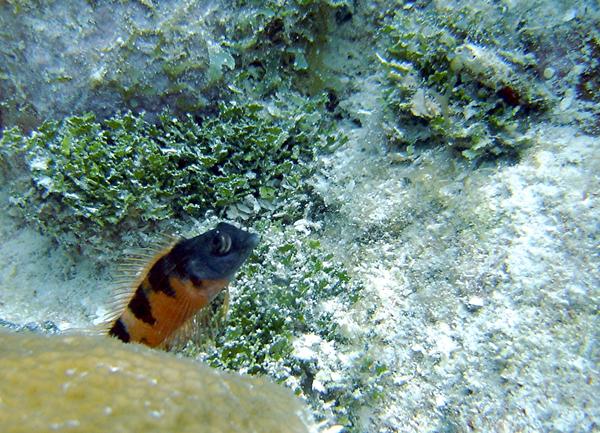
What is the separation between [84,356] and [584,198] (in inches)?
121

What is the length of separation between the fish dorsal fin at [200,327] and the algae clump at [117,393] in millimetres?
906

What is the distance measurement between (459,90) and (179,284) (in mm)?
2629

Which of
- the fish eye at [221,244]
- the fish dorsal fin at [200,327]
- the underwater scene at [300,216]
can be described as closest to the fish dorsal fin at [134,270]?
the underwater scene at [300,216]

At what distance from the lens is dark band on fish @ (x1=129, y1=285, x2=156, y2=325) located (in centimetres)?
262

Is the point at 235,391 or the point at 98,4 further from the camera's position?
the point at 98,4

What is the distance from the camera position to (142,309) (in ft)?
8.63

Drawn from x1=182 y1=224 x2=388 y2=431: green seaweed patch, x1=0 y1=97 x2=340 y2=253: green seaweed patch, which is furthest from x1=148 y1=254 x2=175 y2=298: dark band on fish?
x1=0 y1=97 x2=340 y2=253: green seaweed patch

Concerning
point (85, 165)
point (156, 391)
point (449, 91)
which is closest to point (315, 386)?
point (156, 391)

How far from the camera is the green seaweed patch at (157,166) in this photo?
3703 millimetres

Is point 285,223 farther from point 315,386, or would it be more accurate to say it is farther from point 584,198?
point 584,198

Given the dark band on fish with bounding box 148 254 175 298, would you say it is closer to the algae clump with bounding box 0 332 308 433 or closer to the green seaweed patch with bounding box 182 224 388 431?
the green seaweed patch with bounding box 182 224 388 431

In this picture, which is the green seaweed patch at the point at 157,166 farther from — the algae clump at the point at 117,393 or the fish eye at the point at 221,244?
the algae clump at the point at 117,393

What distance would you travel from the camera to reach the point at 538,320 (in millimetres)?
2510

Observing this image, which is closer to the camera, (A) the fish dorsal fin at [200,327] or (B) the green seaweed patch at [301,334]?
(B) the green seaweed patch at [301,334]
